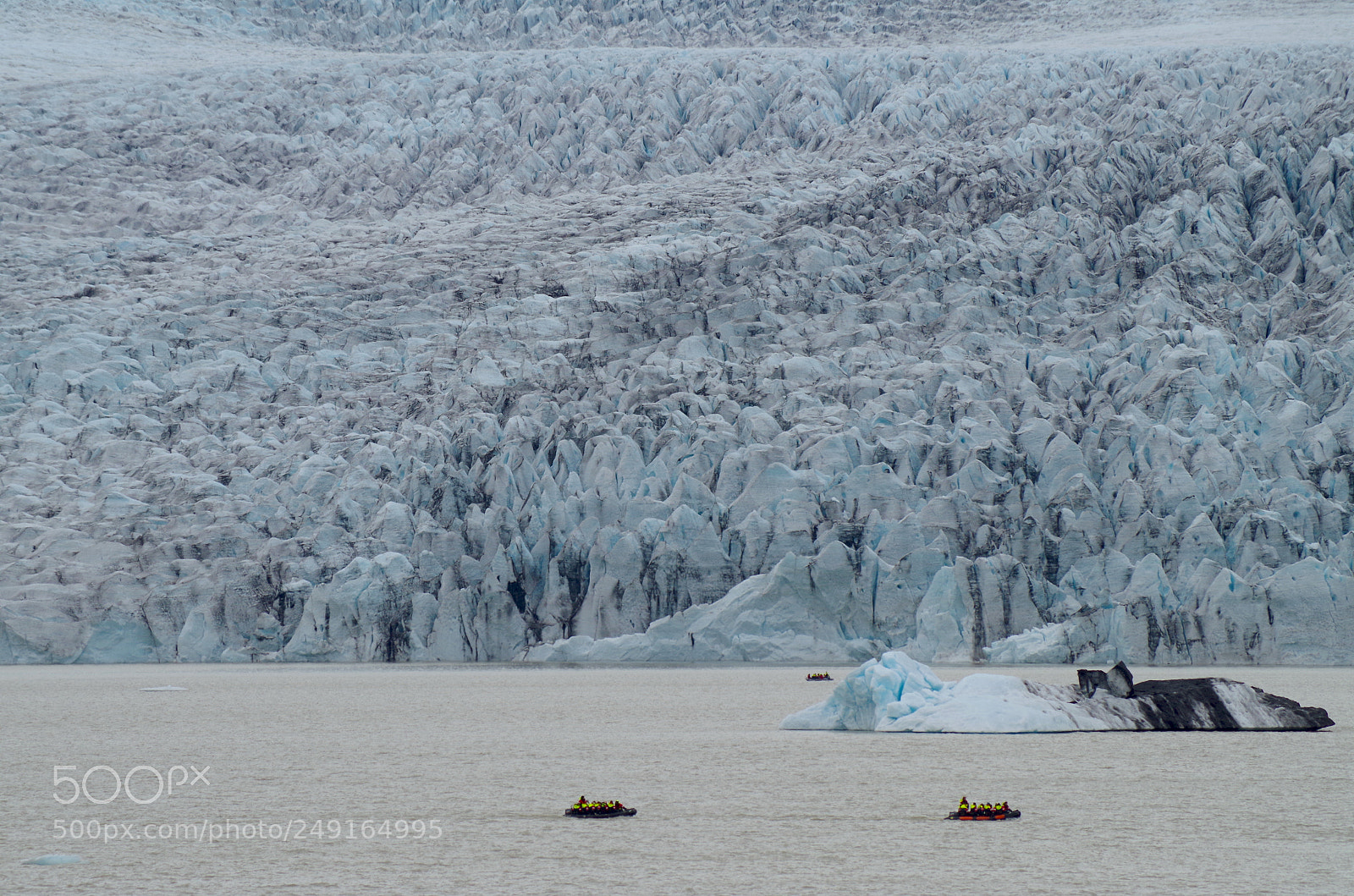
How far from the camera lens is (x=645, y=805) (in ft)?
26.5

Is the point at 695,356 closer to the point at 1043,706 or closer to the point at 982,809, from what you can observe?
the point at 1043,706

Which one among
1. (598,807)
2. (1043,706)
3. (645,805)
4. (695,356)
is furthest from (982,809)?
(695,356)

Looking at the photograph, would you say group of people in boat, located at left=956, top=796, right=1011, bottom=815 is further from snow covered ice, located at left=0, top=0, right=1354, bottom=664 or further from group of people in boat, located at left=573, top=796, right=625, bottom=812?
snow covered ice, located at left=0, top=0, right=1354, bottom=664

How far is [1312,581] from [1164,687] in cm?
807

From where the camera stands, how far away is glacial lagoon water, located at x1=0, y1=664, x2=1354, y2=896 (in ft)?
20.0

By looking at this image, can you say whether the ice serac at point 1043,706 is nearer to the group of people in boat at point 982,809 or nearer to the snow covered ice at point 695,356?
the group of people in boat at point 982,809

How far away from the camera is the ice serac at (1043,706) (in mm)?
11922

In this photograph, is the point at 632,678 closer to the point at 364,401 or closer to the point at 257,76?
the point at 364,401

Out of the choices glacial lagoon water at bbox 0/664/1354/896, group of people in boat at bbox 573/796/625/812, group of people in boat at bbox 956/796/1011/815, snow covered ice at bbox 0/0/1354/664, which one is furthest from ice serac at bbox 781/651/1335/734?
snow covered ice at bbox 0/0/1354/664

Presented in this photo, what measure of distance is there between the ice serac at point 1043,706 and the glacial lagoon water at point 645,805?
0.69 feet

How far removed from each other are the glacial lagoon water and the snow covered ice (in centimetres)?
665

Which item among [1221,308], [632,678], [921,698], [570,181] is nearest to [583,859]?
[921,698]

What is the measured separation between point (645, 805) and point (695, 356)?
18.1m

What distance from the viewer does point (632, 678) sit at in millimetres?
19703
